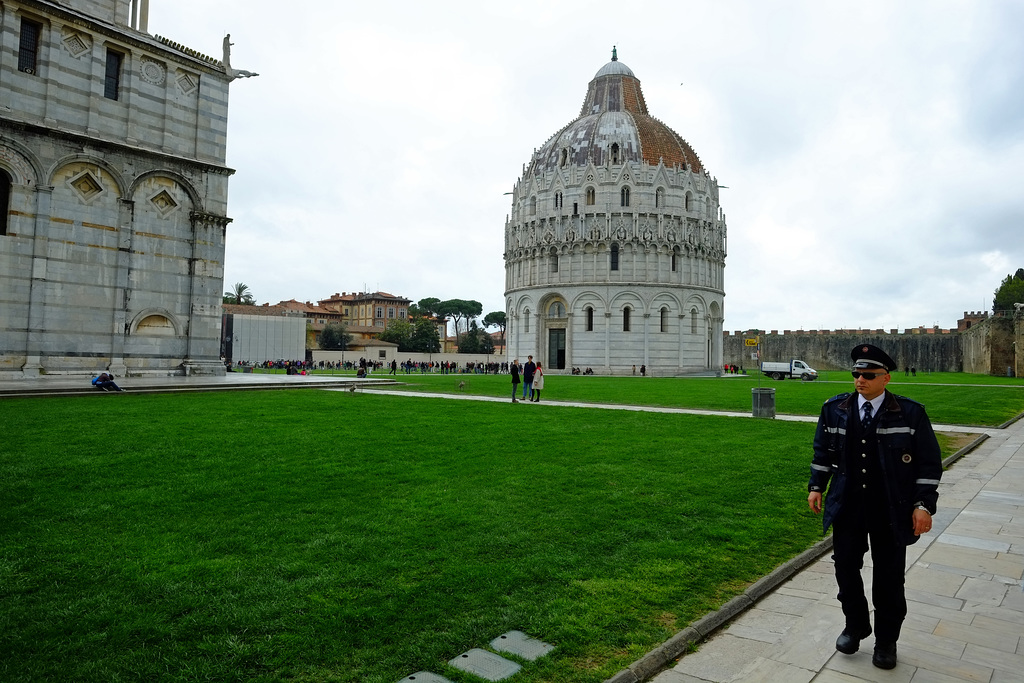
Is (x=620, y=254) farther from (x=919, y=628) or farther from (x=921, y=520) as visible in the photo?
(x=921, y=520)

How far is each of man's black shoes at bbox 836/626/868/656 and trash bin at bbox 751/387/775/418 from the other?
45.8 ft

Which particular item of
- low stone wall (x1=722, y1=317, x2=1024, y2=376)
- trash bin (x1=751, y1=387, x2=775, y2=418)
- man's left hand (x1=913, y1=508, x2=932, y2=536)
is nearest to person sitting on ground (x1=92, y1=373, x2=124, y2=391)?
trash bin (x1=751, y1=387, x2=775, y2=418)

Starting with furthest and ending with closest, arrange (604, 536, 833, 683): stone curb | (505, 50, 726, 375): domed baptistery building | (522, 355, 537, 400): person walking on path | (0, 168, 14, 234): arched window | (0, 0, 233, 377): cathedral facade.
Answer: (505, 50, 726, 375): domed baptistery building, (522, 355, 537, 400): person walking on path, (0, 0, 233, 377): cathedral facade, (0, 168, 14, 234): arched window, (604, 536, 833, 683): stone curb

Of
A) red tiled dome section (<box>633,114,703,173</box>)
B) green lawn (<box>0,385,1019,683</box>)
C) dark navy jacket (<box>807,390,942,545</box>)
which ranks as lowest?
green lawn (<box>0,385,1019,683</box>)

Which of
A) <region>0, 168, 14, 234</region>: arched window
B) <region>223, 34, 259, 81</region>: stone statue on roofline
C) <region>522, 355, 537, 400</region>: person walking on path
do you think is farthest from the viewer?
<region>223, 34, 259, 81</region>: stone statue on roofline

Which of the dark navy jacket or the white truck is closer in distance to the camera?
the dark navy jacket

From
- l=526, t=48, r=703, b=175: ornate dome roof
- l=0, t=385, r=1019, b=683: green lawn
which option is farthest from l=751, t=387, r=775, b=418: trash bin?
l=526, t=48, r=703, b=175: ornate dome roof

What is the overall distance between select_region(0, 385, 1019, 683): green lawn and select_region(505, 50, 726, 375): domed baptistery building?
49654mm

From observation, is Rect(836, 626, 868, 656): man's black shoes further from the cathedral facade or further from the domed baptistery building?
the domed baptistery building

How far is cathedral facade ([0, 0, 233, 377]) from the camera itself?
2206 centimetres

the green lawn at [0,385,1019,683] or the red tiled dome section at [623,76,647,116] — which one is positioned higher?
the red tiled dome section at [623,76,647,116]

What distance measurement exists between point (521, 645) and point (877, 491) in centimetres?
260

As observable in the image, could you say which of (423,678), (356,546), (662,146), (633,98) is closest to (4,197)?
(356,546)

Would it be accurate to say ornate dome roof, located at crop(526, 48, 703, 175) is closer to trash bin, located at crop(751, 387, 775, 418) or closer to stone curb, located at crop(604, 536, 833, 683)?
trash bin, located at crop(751, 387, 775, 418)
